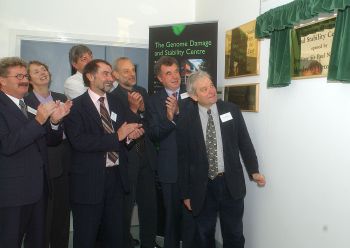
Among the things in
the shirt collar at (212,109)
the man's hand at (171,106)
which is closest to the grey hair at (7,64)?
the man's hand at (171,106)

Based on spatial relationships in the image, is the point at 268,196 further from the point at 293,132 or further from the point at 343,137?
the point at 343,137

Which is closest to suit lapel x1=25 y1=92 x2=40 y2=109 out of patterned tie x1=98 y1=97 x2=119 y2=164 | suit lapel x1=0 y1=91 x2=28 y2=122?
suit lapel x1=0 y1=91 x2=28 y2=122

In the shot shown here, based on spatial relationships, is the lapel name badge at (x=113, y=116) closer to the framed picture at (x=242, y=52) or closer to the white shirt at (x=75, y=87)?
the white shirt at (x=75, y=87)

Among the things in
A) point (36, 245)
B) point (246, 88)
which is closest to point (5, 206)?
point (36, 245)

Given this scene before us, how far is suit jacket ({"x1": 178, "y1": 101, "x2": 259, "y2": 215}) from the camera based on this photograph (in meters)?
2.57

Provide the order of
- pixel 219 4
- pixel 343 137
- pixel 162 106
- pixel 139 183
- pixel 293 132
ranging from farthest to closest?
pixel 219 4 → pixel 139 183 → pixel 162 106 → pixel 293 132 → pixel 343 137

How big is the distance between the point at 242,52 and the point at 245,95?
1.35 feet

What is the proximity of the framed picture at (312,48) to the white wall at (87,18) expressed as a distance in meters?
2.36

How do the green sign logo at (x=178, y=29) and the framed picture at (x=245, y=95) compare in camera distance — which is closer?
the framed picture at (x=245, y=95)

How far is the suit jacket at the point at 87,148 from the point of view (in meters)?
2.43

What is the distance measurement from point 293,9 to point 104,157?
5.50 ft

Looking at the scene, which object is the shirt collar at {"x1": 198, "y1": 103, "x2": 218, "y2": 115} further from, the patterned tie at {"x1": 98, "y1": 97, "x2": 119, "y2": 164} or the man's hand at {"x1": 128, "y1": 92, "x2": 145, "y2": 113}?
the patterned tie at {"x1": 98, "y1": 97, "x2": 119, "y2": 164}

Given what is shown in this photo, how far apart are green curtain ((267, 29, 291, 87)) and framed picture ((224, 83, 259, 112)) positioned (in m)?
0.35

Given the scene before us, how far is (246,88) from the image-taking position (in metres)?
3.10
